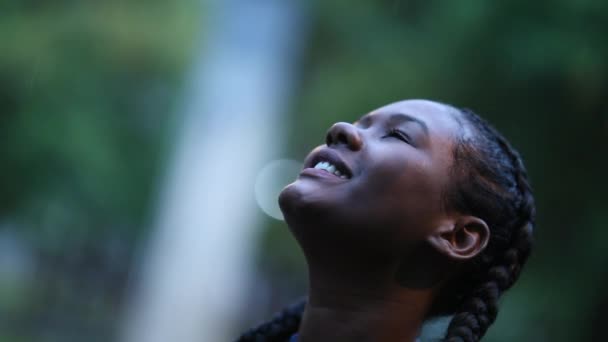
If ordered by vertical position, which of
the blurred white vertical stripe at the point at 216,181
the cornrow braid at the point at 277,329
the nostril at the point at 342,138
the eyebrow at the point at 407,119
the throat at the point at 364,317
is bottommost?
the blurred white vertical stripe at the point at 216,181

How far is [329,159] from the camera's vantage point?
6.87ft

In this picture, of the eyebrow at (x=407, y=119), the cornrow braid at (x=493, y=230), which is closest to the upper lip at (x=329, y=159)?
the eyebrow at (x=407, y=119)

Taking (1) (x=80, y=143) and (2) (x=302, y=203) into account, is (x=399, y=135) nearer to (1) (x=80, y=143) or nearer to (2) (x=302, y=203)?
(2) (x=302, y=203)

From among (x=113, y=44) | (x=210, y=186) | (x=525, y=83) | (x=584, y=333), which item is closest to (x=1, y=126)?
(x=113, y=44)

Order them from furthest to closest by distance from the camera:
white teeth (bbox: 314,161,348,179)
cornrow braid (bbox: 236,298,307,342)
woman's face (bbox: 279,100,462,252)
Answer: cornrow braid (bbox: 236,298,307,342), white teeth (bbox: 314,161,348,179), woman's face (bbox: 279,100,462,252)

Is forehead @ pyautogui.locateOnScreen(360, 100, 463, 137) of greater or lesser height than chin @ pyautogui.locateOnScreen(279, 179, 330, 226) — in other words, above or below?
above

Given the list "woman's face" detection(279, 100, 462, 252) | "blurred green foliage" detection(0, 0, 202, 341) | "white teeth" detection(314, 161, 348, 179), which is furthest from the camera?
"blurred green foliage" detection(0, 0, 202, 341)

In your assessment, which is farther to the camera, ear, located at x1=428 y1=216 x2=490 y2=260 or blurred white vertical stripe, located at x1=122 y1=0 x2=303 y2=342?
blurred white vertical stripe, located at x1=122 y1=0 x2=303 y2=342

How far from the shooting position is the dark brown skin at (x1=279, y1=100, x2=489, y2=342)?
1964 millimetres

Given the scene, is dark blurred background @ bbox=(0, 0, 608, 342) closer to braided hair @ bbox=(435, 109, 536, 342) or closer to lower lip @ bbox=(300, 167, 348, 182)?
braided hair @ bbox=(435, 109, 536, 342)

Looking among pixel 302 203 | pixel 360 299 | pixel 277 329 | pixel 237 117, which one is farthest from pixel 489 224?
pixel 237 117

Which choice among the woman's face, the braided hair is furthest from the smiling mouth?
the braided hair

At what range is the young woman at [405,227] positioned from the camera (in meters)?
1.97

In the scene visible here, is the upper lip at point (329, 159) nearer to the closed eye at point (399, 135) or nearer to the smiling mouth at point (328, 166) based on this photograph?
the smiling mouth at point (328, 166)
